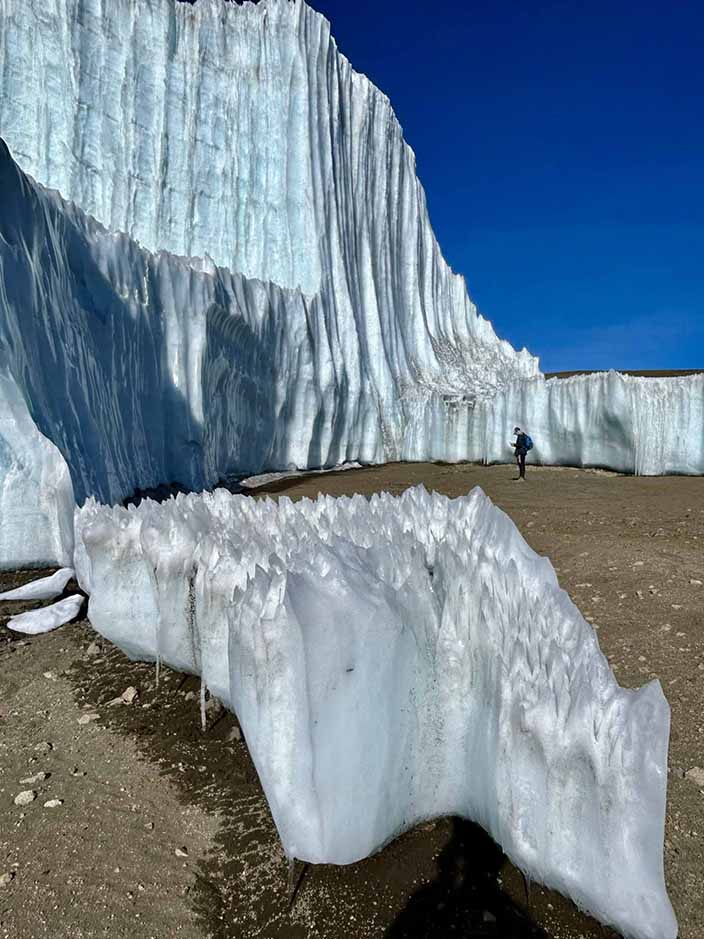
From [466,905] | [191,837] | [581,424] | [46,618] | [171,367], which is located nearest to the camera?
[466,905]

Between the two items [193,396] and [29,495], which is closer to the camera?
[29,495]

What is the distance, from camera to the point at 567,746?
188 centimetres

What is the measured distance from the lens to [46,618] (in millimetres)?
4574

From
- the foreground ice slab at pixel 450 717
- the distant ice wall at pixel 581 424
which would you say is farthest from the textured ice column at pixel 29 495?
the distant ice wall at pixel 581 424

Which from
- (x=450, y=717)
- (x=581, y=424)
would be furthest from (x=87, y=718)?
(x=581, y=424)

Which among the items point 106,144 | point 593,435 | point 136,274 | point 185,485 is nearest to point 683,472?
point 593,435

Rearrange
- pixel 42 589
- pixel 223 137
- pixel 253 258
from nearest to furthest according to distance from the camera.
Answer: pixel 42 589, pixel 223 137, pixel 253 258

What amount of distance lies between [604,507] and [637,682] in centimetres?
711

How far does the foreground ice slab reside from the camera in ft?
5.93

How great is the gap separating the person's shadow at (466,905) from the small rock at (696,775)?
1.00m

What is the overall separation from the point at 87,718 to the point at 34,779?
0.56 m

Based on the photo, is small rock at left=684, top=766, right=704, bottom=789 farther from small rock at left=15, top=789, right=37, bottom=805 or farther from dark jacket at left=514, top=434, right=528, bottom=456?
dark jacket at left=514, top=434, right=528, bottom=456

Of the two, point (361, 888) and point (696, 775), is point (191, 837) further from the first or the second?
point (696, 775)

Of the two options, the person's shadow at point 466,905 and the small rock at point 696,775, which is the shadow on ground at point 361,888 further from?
the small rock at point 696,775
